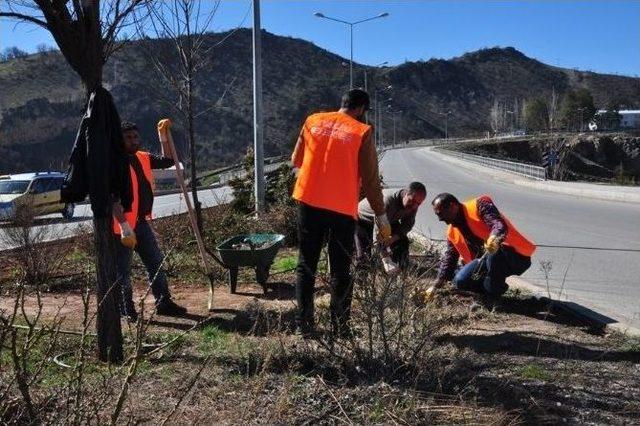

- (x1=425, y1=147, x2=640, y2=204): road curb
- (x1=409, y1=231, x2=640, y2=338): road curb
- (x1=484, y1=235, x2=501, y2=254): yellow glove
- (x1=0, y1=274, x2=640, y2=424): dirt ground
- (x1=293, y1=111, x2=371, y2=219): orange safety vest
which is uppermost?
(x1=293, y1=111, x2=371, y2=219): orange safety vest

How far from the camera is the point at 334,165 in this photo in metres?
4.55

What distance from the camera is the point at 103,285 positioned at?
400cm

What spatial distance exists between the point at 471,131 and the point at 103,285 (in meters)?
157

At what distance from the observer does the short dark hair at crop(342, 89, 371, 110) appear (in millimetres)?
4695

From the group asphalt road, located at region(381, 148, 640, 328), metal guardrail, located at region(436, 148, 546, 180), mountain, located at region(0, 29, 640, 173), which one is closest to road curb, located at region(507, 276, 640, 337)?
asphalt road, located at region(381, 148, 640, 328)

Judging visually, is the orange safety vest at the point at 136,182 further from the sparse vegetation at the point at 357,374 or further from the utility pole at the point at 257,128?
the utility pole at the point at 257,128

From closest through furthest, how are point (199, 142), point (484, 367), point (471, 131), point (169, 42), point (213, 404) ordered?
point (213, 404) < point (484, 367) < point (169, 42) < point (199, 142) < point (471, 131)

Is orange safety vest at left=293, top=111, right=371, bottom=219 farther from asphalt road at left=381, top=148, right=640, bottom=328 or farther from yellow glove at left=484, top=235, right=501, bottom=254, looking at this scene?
asphalt road at left=381, top=148, right=640, bottom=328

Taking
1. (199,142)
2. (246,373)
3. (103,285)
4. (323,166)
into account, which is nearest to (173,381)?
(246,373)

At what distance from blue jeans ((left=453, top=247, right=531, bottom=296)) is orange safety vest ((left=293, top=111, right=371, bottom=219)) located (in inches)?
62.4

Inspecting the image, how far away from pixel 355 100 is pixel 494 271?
76.8 inches

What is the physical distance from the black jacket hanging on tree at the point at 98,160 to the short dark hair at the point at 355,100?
1519 mm

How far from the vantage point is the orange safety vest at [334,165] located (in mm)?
4512

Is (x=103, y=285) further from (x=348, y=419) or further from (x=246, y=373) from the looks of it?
(x=348, y=419)
